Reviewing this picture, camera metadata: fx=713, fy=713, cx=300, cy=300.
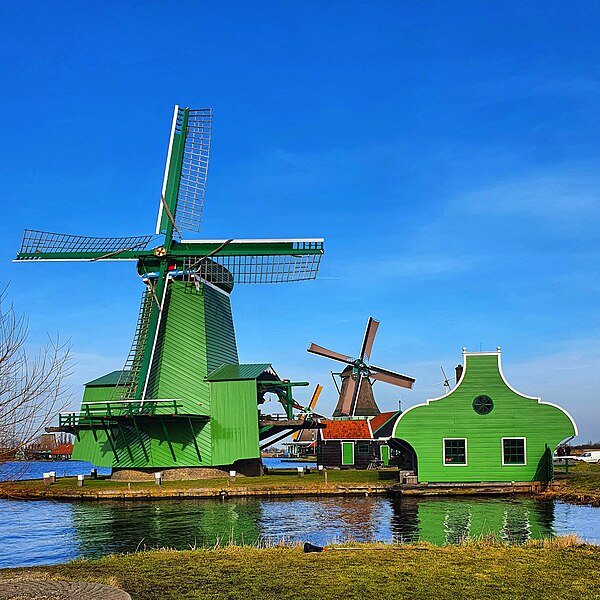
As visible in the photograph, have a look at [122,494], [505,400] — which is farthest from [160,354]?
[505,400]

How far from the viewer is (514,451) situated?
35.4 m

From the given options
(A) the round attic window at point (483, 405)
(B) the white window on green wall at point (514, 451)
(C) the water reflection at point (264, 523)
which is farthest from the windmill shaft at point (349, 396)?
(C) the water reflection at point (264, 523)

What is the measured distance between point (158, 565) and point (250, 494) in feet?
71.7

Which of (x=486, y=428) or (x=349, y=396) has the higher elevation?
(x=349, y=396)

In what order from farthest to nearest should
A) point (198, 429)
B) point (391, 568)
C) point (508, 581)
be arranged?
1. point (198, 429)
2. point (391, 568)
3. point (508, 581)

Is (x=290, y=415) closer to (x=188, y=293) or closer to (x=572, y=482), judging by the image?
(x=188, y=293)

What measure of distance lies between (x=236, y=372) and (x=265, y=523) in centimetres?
1855

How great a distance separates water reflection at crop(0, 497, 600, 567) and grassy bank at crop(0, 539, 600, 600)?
258 cm

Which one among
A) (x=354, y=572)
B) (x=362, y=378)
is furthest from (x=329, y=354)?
(x=354, y=572)

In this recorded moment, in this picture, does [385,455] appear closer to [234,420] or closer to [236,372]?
[234,420]

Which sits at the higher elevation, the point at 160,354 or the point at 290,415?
the point at 160,354

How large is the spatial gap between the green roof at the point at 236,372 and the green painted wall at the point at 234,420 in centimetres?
34

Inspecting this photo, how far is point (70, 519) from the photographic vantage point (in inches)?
1113

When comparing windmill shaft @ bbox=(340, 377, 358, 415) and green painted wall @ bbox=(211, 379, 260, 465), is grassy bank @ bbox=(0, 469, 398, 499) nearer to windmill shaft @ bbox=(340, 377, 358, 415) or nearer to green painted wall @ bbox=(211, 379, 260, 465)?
green painted wall @ bbox=(211, 379, 260, 465)
